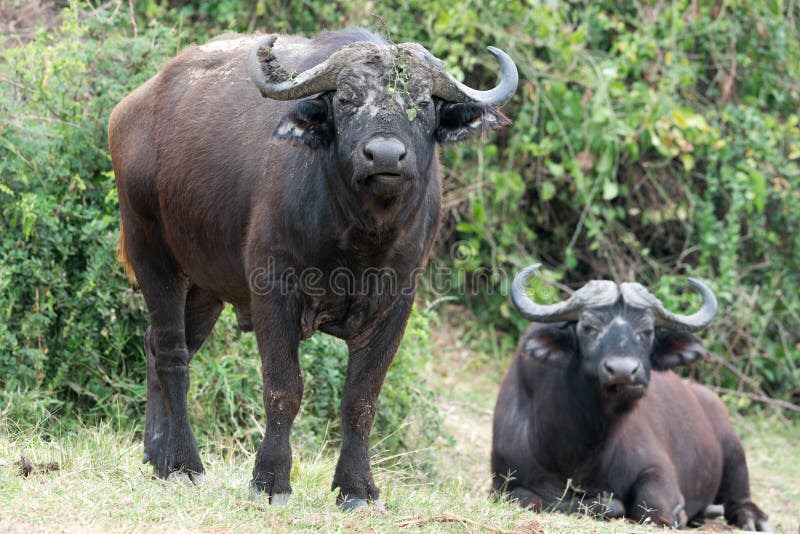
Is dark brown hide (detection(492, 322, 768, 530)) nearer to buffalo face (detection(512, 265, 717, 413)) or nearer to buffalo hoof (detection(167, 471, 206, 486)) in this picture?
buffalo face (detection(512, 265, 717, 413))

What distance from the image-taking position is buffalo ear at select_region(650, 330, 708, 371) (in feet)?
25.4

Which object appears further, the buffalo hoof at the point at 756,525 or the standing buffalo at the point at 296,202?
the buffalo hoof at the point at 756,525

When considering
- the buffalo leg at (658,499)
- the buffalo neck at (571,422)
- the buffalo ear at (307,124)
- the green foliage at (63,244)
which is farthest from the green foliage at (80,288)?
the buffalo ear at (307,124)

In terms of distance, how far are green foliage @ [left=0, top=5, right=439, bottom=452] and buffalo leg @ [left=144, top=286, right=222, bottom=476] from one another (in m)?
0.82

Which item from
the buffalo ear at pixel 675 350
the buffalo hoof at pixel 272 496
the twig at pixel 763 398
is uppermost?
the buffalo hoof at pixel 272 496

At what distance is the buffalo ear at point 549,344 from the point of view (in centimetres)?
762

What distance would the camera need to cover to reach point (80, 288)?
727cm

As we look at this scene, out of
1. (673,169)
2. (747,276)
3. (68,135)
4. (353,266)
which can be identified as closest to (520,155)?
(673,169)

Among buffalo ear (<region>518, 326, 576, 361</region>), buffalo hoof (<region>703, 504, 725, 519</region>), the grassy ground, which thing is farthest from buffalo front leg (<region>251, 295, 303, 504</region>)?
buffalo hoof (<region>703, 504, 725, 519</region>)

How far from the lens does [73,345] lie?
7.20m

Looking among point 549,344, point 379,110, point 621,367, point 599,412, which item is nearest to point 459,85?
point 379,110

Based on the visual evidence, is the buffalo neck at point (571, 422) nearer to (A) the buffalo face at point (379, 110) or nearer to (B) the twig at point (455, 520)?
(B) the twig at point (455, 520)

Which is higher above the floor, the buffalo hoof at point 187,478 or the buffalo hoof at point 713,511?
the buffalo hoof at point 187,478

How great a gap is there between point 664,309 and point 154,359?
3601 mm
